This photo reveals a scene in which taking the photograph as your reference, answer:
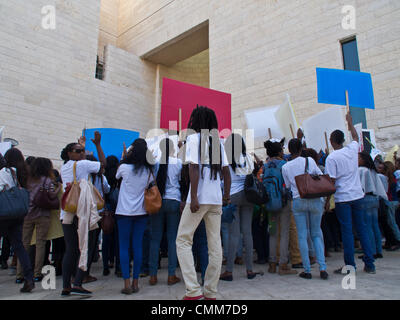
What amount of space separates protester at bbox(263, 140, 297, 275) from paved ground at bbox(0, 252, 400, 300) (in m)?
0.21

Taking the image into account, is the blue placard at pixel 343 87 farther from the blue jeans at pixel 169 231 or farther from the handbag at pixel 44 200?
the handbag at pixel 44 200

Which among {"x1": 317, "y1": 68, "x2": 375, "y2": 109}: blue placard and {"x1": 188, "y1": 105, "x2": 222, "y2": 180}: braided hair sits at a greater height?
{"x1": 317, "y1": 68, "x2": 375, "y2": 109}: blue placard

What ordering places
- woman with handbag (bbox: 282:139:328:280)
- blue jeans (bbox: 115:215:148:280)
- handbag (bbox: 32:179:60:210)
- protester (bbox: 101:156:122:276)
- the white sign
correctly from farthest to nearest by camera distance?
the white sign < protester (bbox: 101:156:122:276) < handbag (bbox: 32:179:60:210) < woman with handbag (bbox: 282:139:328:280) < blue jeans (bbox: 115:215:148:280)

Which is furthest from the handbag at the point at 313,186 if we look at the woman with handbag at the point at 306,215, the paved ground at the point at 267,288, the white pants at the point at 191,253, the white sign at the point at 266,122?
the white sign at the point at 266,122

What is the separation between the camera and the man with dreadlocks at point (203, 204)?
2.59 metres

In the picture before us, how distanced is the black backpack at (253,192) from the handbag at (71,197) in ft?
6.18

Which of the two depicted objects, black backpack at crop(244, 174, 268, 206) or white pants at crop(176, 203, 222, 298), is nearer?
white pants at crop(176, 203, 222, 298)

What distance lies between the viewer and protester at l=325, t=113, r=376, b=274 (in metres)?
3.62

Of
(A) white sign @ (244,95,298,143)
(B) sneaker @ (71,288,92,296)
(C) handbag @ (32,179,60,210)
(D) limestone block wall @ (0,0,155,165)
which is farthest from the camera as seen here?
(D) limestone block wall @ (0,0,155,165)

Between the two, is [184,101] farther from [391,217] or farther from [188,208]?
[391,217]

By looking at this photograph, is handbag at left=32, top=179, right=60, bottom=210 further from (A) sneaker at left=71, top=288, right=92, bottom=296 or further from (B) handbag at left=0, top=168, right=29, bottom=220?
(A) sneaker at left=71, top=288, right=92, bottom=296

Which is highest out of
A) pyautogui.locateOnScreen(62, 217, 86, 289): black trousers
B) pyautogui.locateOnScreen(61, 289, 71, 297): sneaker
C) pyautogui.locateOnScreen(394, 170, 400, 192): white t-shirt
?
pyautogui.locateOnScreen(394, 170, 400, 192): white t-shirt

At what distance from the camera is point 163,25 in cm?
1373

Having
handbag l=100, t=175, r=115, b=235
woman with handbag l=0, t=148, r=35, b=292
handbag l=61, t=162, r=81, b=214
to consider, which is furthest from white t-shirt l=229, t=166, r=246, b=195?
woman with handbag l=0, t=148, r=35, b=292
